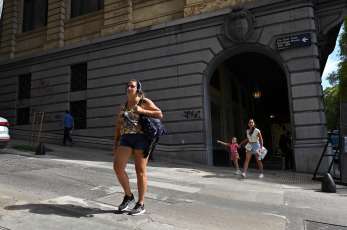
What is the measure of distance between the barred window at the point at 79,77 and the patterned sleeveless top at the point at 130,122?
37.0ft

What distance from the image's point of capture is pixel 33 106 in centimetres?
1493

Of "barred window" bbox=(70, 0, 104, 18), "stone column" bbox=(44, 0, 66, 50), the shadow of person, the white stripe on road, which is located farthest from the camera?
"stone column" bbox=(44, 0, 66, 50)

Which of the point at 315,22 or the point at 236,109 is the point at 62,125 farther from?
the point at 315,22

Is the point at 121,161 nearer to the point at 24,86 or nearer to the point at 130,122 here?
the point at 130,122

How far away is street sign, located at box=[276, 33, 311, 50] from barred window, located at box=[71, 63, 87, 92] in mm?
9983

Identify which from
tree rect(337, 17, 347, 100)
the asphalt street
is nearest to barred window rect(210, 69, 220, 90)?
the asphalt street

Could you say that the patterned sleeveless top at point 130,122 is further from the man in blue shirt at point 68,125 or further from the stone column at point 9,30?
the stone column at point 9,30

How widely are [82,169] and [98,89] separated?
24.2 ft

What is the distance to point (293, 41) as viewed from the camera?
376 inches

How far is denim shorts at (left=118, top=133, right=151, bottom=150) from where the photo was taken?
3.31m

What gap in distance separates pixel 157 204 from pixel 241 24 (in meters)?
8.73

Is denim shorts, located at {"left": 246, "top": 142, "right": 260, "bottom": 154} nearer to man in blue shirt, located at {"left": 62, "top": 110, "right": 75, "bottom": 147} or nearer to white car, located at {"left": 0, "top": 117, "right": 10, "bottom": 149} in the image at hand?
white car, located at {"left": 0, "top": 117, "right": 10, "bottom": 149}

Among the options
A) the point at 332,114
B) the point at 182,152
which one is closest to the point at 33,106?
the point at 182,152

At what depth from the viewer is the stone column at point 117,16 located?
1272 cm
